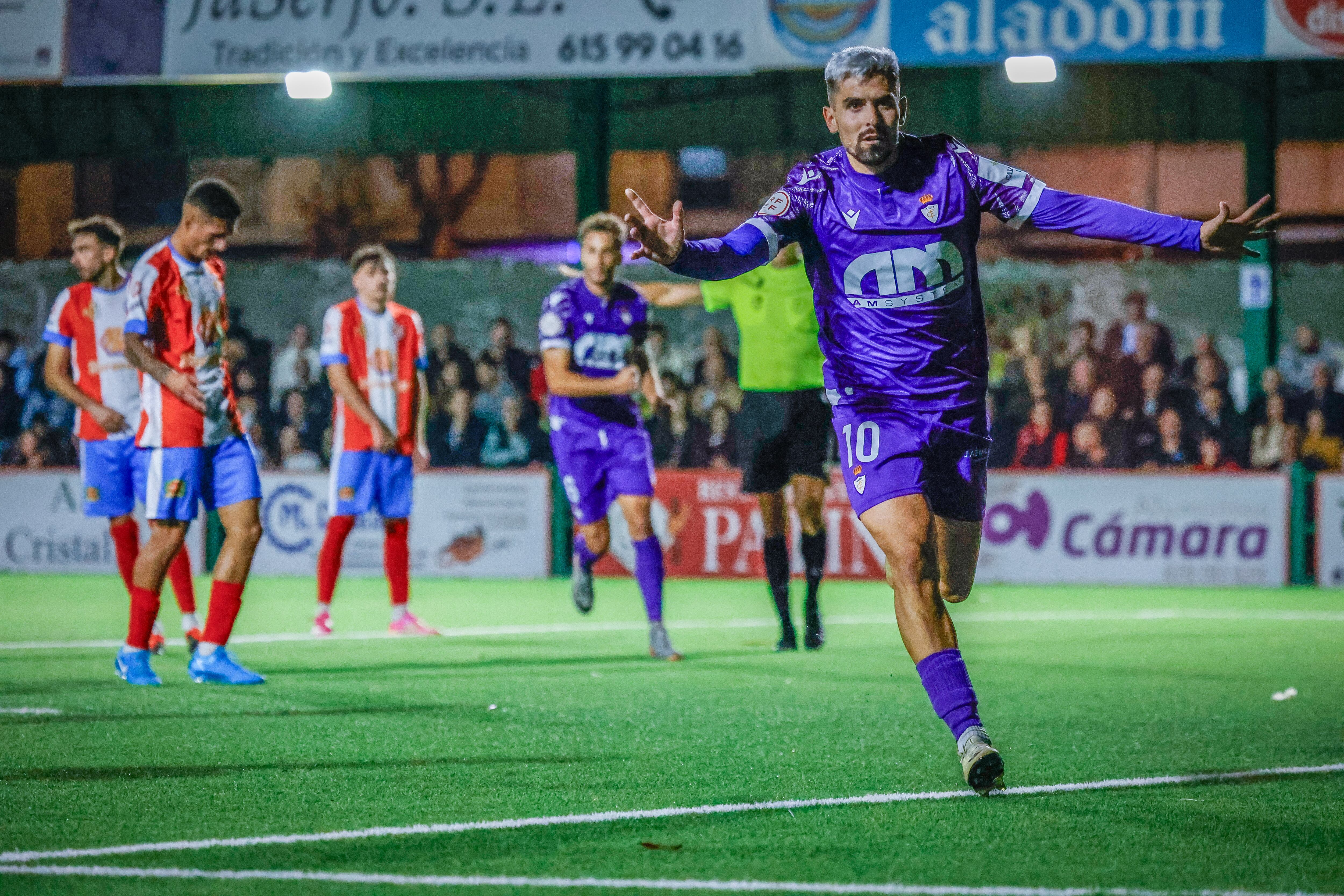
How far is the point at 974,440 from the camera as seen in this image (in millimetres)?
5332

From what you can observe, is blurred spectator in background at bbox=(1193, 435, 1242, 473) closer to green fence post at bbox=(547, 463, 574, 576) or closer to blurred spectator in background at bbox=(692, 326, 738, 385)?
blurred spectator in background at bbox=(692, 326, 738, 385)

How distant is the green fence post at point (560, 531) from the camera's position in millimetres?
16016

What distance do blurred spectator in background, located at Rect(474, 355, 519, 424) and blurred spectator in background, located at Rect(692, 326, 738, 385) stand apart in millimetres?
1847

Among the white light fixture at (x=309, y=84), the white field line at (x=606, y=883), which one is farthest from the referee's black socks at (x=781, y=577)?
the white light fixture at (x=309, y=84)

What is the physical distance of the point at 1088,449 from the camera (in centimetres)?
1565

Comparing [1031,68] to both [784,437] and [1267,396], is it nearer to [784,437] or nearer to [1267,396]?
[1267,396]

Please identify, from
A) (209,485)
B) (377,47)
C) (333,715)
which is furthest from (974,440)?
(377,47)

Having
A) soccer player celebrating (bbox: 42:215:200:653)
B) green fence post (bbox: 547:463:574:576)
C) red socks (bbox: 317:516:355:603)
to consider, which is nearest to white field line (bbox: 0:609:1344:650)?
red socks (bbox: 317:516:355:603)

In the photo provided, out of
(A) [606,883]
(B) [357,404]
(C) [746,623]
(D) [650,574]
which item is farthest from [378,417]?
(A) [606,883]

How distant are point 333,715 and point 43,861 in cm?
272

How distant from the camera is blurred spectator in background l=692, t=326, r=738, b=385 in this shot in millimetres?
17000

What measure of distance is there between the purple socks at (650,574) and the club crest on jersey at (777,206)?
13.0 feet

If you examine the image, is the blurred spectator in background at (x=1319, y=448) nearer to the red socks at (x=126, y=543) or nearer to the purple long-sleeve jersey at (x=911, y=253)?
the red socks at (x=126, y=543)

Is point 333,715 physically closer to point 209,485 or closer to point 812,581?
point 209,485
